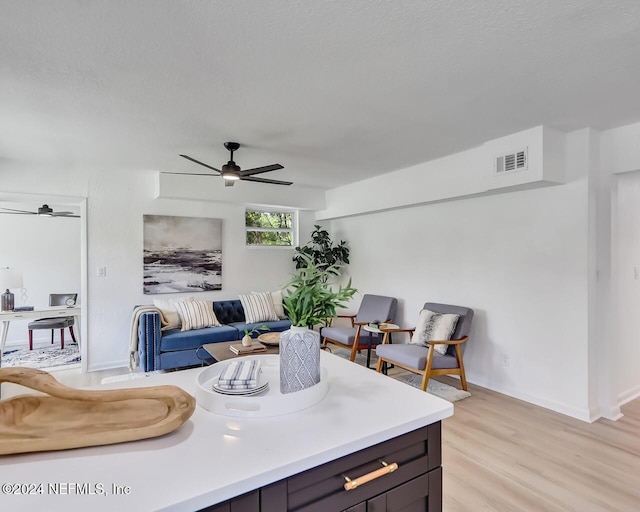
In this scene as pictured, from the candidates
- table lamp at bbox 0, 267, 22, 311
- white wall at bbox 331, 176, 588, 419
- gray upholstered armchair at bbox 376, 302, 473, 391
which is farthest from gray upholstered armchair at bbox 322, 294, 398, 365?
table lamp at bbox 0, 267, 22, 311

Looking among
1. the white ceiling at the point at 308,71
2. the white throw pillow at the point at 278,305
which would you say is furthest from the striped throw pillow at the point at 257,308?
the white ceiling at the point at 308,71

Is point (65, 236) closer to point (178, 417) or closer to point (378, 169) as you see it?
point (378, 169)

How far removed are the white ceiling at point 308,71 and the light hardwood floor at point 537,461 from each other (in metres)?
2.49

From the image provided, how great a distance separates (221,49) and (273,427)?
1.84m

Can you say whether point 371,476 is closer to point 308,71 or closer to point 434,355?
point 308,71

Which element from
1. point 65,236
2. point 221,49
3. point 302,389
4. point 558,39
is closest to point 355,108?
point 221,49

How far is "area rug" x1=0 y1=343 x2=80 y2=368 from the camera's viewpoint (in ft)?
15.7

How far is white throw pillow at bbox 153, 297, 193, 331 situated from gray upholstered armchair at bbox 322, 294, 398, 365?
6.18ft

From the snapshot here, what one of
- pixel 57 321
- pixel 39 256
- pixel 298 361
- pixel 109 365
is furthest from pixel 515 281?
pixel 39 256

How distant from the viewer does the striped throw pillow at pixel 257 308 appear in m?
5.05

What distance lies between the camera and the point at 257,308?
16.8 ft

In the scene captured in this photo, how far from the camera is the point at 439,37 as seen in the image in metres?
1.81

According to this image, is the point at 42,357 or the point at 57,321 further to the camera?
the point at 57,321

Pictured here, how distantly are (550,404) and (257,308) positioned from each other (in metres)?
3.54
